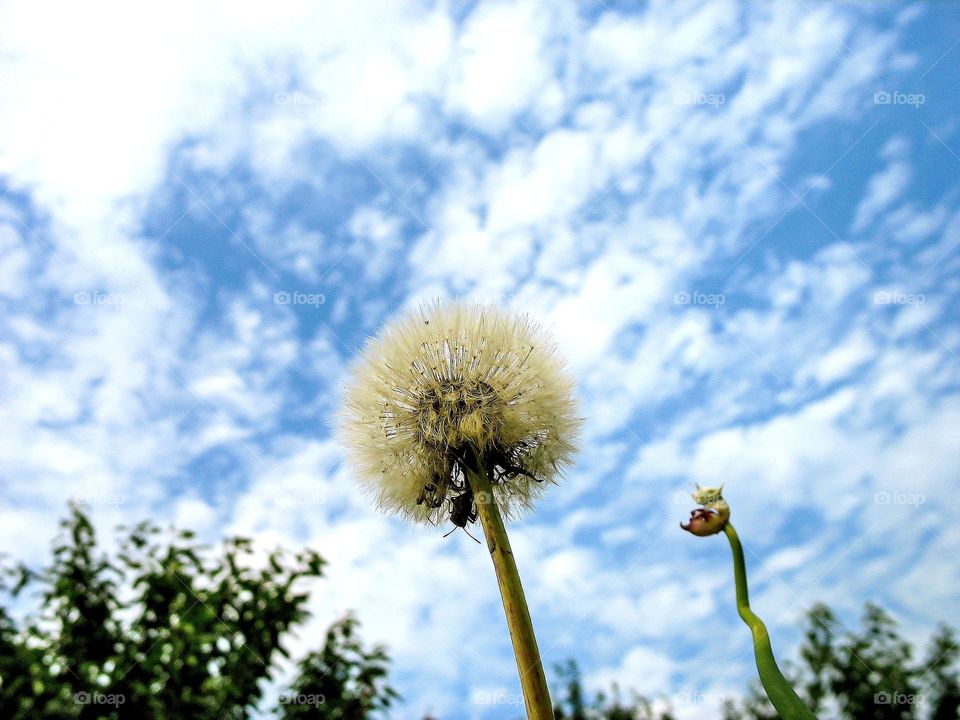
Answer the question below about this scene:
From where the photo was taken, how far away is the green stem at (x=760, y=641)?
217 centimetres

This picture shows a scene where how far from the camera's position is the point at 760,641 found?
2.22 meters

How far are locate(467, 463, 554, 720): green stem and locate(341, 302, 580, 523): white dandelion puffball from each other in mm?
337

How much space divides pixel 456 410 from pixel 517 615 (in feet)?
3.09

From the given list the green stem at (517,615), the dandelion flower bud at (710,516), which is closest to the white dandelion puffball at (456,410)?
the green stem at (517,615)

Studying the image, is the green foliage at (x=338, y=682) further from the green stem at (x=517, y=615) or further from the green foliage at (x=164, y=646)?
the green stem at (x=517, y=615)

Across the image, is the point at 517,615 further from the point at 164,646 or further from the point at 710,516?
the point at 164,646

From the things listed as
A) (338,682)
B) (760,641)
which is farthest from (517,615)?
(338,682)

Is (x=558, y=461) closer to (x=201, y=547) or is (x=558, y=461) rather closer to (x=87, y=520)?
(x=201, y=547)

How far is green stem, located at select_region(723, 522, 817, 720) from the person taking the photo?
7.13 ft

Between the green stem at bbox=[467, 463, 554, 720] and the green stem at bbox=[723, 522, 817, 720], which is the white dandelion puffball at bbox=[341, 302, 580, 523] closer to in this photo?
the green stem at bbox=[467, 463, 554, 720]

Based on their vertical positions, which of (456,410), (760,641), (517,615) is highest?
(456,410)

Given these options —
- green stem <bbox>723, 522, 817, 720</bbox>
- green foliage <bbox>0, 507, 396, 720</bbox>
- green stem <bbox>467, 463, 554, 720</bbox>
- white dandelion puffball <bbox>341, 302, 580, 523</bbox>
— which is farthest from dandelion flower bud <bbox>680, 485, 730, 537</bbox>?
green foliage <bbox>0, 507, 396, 720</bbox>

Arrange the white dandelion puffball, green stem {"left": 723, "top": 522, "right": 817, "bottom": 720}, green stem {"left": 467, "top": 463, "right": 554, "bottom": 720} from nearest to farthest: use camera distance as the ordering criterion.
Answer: green stem {"left": 723, "top": 522, "right": 817, "bottom": 720} < green stem {"left": 467, "top": 463, "right": 554, "bottom": 720} < the white dandelion puffball

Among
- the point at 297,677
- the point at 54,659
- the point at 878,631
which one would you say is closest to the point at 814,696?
the point at 878,631
